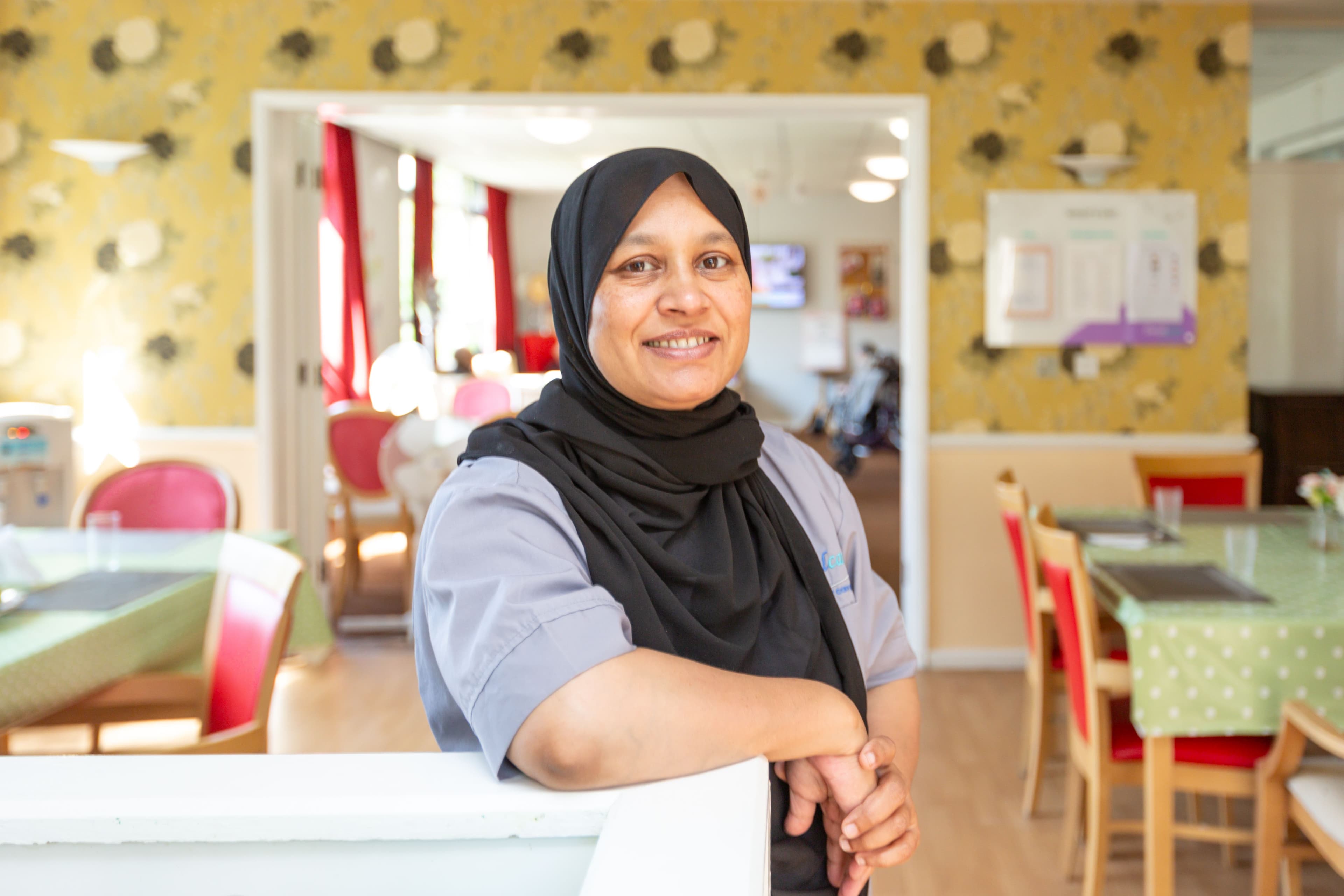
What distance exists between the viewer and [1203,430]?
4.66 m

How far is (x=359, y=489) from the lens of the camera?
5.49 m

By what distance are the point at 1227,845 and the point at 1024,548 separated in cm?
89

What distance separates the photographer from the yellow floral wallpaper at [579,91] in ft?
15.0

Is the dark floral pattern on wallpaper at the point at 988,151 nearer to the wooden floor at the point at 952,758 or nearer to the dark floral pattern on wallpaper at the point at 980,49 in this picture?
the dark floral pattern on wallpaper at the point at 980,49

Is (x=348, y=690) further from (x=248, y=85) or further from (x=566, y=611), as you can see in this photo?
(x=566, y=611)

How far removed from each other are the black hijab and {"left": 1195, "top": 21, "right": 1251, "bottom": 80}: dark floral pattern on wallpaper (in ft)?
13.9

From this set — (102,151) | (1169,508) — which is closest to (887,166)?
(102,151)

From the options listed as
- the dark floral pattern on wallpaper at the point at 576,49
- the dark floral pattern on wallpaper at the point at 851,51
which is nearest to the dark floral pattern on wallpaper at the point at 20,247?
the dark floral pattern on wallpaper at the point at 576,49

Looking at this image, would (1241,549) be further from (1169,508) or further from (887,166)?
(887,166)

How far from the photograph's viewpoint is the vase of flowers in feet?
9.81

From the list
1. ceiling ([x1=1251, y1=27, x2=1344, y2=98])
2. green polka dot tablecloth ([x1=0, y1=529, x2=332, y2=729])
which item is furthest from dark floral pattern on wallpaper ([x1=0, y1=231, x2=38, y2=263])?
ceiling ([x1=1251, y1=27, x2=1344, y2=98])

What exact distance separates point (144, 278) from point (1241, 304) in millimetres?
4666

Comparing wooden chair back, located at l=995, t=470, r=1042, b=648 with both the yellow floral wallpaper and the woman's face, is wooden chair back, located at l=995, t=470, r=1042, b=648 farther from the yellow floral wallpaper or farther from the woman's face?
the woman's face

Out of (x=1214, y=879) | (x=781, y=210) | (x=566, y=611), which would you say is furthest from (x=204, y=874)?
(x=781, y=210)
